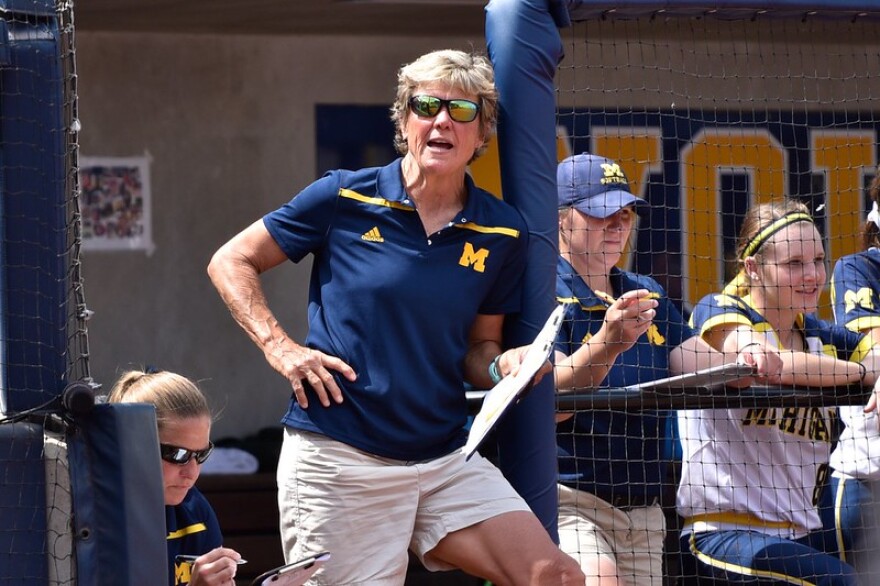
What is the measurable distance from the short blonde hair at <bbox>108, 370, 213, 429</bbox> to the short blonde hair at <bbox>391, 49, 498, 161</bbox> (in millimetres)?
833

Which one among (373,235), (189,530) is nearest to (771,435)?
(373,235)

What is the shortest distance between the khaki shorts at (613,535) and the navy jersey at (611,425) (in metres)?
0.05

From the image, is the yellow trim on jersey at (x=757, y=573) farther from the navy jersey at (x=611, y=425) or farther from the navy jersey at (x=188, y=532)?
the navy jersey at (x=188, y=532)

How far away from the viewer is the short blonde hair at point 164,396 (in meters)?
3.30

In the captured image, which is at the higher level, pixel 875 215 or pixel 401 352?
pixel 875 215

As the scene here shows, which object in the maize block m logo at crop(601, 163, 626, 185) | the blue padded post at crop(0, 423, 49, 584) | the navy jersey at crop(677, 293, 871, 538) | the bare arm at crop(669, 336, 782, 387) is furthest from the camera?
the maize block m logo at crop(601, 163, 626, 185)

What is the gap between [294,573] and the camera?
298 centimetres

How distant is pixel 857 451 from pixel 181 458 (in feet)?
6.24

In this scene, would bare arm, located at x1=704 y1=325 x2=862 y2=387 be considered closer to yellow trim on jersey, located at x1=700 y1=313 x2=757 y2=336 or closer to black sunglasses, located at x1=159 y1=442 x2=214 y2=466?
yellow trim on jersey, located at x1=700 y1=313 x2=757 y2=336

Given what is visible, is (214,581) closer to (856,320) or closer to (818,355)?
(818,355)

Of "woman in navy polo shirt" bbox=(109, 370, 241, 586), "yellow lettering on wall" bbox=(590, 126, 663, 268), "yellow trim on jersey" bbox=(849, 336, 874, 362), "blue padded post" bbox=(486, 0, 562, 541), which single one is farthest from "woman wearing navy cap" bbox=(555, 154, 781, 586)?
"yellow lettering on wall" bbox=(590, 126, 663, 268)

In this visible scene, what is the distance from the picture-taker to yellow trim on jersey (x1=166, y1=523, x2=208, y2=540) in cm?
331

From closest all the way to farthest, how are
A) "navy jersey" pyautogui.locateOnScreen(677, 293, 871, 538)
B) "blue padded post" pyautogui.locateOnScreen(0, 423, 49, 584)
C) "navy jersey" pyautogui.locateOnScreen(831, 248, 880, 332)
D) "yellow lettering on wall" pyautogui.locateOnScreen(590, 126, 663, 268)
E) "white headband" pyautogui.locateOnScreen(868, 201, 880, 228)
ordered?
"blue padded post" pyautogui.locateOnScreen(0, 423, 49, 584), "navy jersey" pyautogui.locateOnScreen(677, 293, 871, 538), "navy jersey" pyautogui.locateOnScreen(831, 248, 880, 332), "white headband" pyautogui.locateOnScreen(868, 201, 880, 228), "yellow lettering on wall" pyautogui.locateOnScreen(590, 126, 663, 268)

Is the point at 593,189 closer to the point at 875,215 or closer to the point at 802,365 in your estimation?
the point at 802,365
